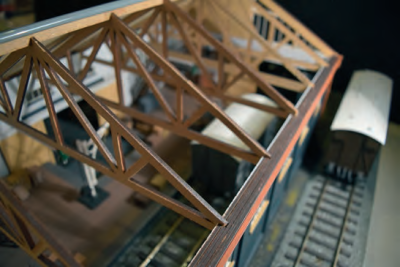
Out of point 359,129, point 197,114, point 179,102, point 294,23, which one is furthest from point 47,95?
point 359,129

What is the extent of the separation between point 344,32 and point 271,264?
411 inches

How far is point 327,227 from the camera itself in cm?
923

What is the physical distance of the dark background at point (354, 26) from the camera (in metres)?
12.1

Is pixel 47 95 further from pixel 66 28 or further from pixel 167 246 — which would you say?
pixel 167 246

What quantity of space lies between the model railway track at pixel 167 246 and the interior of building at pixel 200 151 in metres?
0.04

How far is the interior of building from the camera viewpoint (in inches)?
224

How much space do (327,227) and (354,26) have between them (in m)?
8.78

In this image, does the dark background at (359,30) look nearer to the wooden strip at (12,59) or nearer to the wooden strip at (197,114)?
the wooden strip at (197,114)

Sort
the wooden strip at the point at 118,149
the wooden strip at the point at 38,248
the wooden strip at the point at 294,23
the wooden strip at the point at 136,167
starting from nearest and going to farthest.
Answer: the wooden strip at the point at 136,167 → the wooden strip at the point at 118,149 → the wooden strip at the point at 38,248 → the wooden strip at the point at 294,23

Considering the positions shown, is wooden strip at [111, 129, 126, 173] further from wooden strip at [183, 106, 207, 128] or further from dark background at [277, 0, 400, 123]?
dark background at [277, 0, 400, 123]

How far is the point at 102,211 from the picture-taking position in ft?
31.9

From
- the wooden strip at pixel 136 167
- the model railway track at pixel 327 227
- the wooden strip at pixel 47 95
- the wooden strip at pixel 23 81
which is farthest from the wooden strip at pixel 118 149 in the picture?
the model railway track at pixel 327 227

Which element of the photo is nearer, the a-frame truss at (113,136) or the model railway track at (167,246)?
the a-frame truss at (113,136)

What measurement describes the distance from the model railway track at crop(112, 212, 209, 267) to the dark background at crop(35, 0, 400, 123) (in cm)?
953
